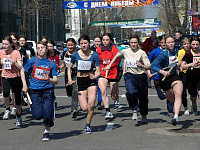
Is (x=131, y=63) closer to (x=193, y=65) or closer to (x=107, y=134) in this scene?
(x=193, y=65)

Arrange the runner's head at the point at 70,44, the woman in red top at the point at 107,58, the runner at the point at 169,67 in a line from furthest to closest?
the runner's head at the point at 70,44, the woman in red top at the point at 107,58, the runner at the point at 169,67

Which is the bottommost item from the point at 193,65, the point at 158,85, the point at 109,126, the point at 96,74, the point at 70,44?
the point at 109,126

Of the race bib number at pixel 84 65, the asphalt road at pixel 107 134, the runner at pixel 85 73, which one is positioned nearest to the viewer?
the asphalt road at pixel 107 134

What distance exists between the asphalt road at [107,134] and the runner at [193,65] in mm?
667

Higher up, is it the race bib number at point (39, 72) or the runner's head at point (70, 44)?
the runner's head at point (70, 44)

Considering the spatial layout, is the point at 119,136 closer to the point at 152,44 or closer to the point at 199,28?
the point at 152,44

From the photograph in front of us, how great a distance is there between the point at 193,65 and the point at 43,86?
10.6 ft

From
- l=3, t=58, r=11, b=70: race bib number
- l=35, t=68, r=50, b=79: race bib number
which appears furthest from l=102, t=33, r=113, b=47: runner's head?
l=35, t=68, r=50, b=79: race bib number

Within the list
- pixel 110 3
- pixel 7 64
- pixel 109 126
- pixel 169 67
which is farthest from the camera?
pixel 110 3

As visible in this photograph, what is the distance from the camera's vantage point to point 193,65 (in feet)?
36.4

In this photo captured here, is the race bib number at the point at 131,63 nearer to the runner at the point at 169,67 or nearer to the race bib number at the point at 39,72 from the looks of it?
the runner at the point at 169,67

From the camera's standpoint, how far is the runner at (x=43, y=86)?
9477 millimetres

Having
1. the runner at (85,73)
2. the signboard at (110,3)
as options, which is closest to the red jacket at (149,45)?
the runner at (85,73)

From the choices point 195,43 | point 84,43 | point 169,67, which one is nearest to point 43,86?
point 84,43
